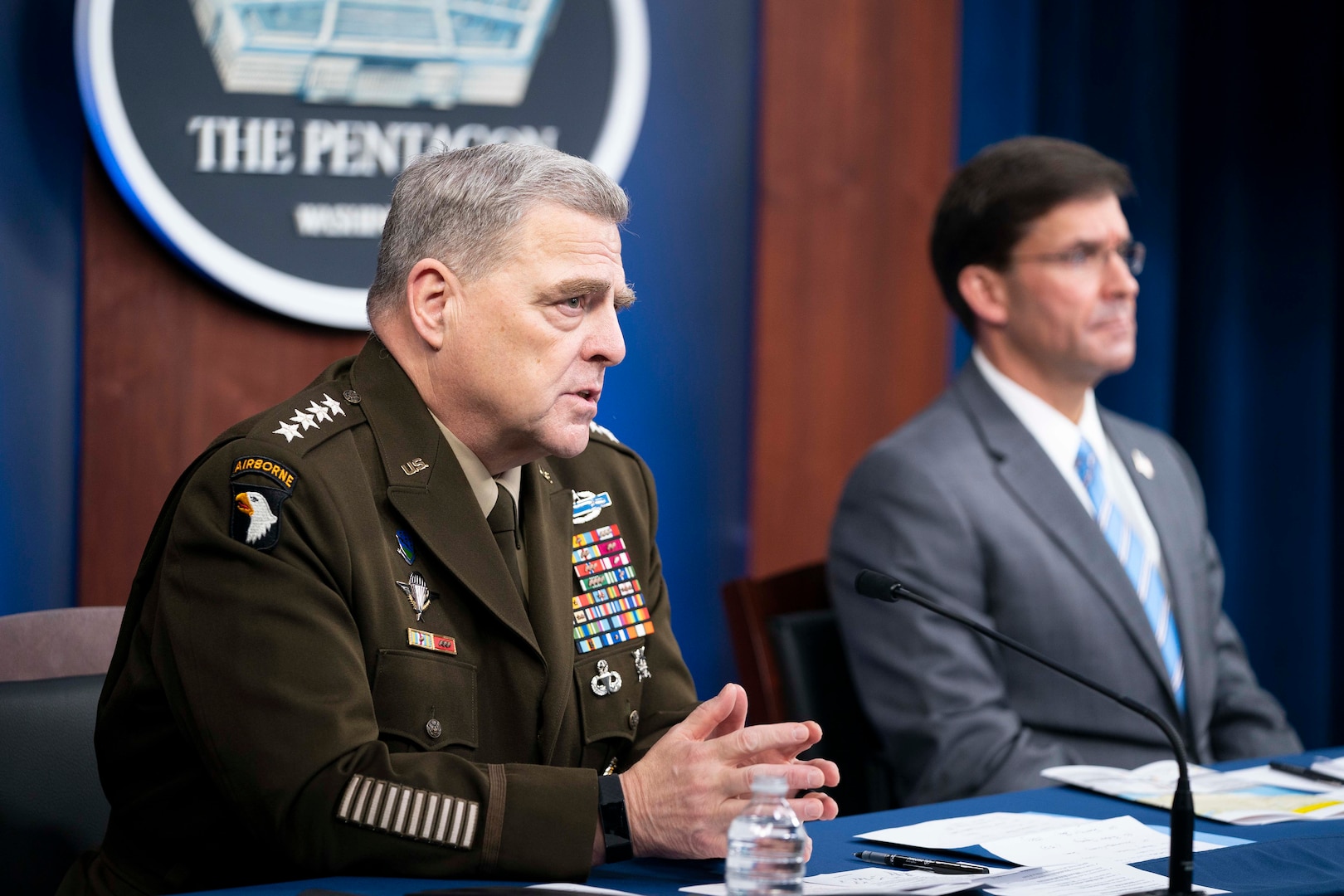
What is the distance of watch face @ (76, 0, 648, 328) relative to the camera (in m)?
2.48

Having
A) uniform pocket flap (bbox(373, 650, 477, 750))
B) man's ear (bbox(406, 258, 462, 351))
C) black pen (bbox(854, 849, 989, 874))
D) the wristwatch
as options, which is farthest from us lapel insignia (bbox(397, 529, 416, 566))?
black pen (bbox(854, 849, 989, 874))

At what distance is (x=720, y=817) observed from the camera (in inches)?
59.0

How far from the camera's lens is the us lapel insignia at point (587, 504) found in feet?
6.42

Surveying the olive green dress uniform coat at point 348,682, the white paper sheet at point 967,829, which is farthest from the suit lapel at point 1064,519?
the olive green dress uniform coat at point 348,682

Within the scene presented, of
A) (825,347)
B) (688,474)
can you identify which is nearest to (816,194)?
(825,347)

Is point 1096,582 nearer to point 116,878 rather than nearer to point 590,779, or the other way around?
point 590,779

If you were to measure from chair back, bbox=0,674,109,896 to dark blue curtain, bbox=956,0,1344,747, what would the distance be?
108 inches

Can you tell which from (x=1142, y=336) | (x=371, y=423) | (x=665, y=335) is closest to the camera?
(x=371, y=423)

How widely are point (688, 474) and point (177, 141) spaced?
120 centimetres

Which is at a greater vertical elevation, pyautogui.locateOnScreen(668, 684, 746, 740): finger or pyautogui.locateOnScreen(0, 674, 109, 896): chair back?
pyautogui.locateOnScreen(668, 684, 746, 740): finger

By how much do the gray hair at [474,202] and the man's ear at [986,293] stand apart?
1212mm

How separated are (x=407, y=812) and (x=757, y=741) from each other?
357mm

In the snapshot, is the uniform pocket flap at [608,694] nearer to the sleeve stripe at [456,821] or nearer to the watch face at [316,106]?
the sleeve stripe at [456,821]

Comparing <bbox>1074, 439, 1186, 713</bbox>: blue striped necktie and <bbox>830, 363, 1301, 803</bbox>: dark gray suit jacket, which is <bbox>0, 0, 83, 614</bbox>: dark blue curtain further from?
<bbox>1074, 439, 1186, 713</bbox>: blue striped necktie
